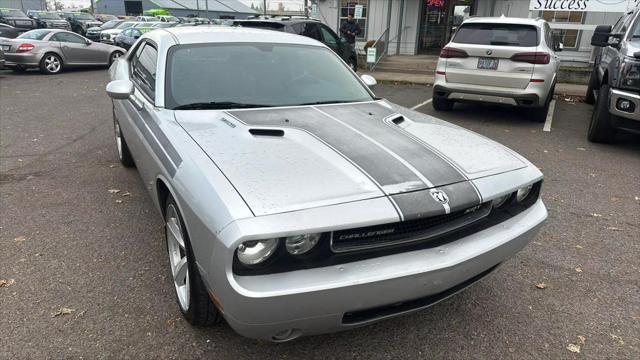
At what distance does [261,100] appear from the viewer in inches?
125

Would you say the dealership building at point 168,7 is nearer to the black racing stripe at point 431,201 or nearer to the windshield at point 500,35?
the windshield at point 500,35

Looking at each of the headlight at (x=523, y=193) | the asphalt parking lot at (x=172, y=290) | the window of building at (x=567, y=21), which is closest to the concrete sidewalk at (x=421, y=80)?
the window of building at (x=567, y=21)

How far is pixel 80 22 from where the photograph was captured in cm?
3331

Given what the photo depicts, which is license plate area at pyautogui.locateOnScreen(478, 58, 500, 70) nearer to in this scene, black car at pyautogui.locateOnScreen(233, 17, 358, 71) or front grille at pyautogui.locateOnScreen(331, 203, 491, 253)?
black car at pyautogui.locateOnScreen(233, 17, 358, 71)

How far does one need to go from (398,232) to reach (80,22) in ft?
125

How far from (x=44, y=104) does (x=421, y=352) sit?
30.4ft

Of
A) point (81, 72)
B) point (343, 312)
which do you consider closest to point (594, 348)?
point (343, 312)

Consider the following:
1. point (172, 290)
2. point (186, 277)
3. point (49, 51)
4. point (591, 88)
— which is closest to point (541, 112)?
point (591, 88)

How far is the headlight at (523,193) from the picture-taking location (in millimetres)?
2530

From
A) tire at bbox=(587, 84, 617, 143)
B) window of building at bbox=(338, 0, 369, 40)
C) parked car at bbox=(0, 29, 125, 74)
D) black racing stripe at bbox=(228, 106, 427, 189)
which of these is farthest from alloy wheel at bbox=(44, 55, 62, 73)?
tire at bbox=(587, 84, 617, 143)

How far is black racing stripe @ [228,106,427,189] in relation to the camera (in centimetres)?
216

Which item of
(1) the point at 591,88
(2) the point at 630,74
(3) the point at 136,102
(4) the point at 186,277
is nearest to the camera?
(4) the point at 186,277

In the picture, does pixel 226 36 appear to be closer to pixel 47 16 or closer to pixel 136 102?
pixel 136 102

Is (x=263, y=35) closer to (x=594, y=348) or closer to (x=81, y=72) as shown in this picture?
(x=594, y=348)
